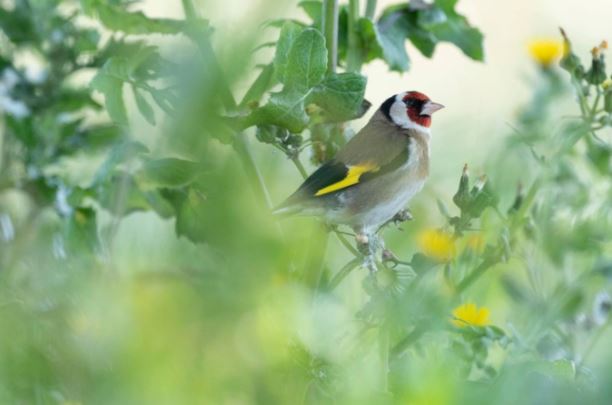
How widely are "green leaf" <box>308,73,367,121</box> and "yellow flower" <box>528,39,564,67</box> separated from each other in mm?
1176

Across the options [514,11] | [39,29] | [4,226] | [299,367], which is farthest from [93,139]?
[299,367]

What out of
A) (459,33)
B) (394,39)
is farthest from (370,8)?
(459,33)

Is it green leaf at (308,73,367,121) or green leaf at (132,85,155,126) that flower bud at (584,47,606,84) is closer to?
green leaf at (308,73,367,121)

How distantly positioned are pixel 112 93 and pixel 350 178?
1.75 ft

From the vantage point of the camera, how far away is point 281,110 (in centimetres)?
89

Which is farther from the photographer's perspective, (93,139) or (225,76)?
(93,139)

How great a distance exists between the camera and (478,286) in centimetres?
112

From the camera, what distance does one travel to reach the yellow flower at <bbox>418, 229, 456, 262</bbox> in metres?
0.69

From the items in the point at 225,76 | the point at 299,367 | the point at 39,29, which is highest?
the point at 225,76

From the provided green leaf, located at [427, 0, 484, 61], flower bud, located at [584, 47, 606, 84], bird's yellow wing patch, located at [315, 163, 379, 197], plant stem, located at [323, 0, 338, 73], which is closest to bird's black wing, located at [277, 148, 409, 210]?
bird's yellow wing patch, located at [315, 163, 379, 197]

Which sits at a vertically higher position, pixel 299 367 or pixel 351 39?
pixel 299 367

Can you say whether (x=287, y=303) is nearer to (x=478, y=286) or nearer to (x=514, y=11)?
(x=478, y=286)

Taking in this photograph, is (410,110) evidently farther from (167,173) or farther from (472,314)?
(167,173)

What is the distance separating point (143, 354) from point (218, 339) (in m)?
0.04
